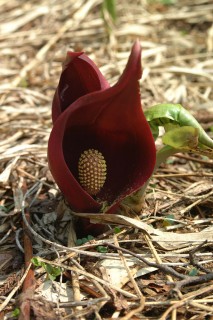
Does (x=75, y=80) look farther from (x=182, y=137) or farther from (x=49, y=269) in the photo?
(x=49, y=269)

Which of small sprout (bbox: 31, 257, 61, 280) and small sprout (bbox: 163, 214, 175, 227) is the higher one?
small sprout (bbox: 31, 257, 61, 280)

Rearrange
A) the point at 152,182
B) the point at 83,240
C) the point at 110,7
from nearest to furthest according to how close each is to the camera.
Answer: the point at 83,240, the point at 152,182, the point at 110,7

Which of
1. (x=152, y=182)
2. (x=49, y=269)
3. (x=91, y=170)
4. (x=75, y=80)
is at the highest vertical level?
(x=75, y=80)

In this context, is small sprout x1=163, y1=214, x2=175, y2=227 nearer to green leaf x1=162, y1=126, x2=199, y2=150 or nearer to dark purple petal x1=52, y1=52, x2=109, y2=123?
green leaf x1=162, y1=126, x2=199, y2=150

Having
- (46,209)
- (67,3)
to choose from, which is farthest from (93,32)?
(46,209)

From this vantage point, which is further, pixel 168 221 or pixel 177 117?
pixel 168 221

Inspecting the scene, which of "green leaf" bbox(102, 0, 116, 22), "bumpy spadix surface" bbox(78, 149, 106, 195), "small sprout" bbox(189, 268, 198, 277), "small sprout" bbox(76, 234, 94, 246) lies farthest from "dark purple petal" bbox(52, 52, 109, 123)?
"green leaf" bbox(102, 0, 116, 22)

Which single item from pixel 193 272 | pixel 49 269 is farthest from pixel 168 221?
pixel 49 269
